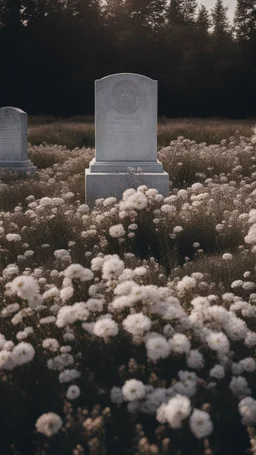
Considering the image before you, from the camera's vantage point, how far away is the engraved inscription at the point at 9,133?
13.6m

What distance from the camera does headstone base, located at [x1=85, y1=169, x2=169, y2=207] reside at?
28.7 ft

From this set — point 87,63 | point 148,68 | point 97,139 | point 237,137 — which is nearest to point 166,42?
point 148,68

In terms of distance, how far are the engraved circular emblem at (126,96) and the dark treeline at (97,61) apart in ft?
90.6

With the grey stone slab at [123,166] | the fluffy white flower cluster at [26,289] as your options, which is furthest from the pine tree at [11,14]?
the fluffy white flower cluster at [26,289]

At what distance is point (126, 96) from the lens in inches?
363

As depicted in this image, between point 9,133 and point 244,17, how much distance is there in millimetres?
35825

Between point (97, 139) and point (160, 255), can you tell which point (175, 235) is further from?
point (97, 139)

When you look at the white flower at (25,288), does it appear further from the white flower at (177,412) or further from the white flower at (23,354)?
the white flower at (177,412)

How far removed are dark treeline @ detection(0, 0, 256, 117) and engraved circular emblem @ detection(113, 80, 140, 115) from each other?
27.6m

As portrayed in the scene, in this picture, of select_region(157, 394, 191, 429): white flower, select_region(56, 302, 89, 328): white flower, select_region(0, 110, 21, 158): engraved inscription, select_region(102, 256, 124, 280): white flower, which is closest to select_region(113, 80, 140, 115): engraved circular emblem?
select_region(0, 110, 21, 158): engraved inscription

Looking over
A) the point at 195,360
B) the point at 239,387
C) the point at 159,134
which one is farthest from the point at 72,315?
the point at 159,134

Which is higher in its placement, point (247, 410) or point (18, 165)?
point (247, 410)

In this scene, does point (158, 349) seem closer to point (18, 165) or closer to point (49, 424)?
point (49, 424)

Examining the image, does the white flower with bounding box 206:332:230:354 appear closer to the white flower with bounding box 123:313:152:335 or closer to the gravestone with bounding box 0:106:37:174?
the white flower with bounding box 123:313:152:335
